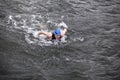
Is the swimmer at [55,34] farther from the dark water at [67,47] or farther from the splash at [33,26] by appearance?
the dark water at [67,47]

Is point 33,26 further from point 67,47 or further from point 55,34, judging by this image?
point 67,47

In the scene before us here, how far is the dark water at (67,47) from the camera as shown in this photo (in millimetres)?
10031

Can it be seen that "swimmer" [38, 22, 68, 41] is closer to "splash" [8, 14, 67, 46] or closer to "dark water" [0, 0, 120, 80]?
"splash" [8, 14, 67, 46]

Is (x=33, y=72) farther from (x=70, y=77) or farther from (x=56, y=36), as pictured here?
(x=56, y=36)

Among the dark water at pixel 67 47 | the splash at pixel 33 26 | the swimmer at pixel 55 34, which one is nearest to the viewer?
the dark water at pixel 67 47

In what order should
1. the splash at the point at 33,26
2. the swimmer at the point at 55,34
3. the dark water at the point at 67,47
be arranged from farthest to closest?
the splash at the point at 33,26 → the swimmer at the point at 55,34 → the dark water at the point at 67,47

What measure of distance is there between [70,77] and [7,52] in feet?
9.47

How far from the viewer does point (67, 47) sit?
11297mm

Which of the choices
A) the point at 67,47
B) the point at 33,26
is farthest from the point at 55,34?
the point at 33,26

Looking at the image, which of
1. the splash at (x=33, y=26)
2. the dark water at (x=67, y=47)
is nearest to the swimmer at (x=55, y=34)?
the splash at (x=33, y=26)

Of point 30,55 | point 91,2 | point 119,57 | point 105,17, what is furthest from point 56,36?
point 91,2

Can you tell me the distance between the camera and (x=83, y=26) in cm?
1285

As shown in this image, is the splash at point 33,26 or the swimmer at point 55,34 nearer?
the swimmer at point 55,34

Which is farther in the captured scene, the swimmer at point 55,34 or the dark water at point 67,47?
the swimmer at point 55,34
